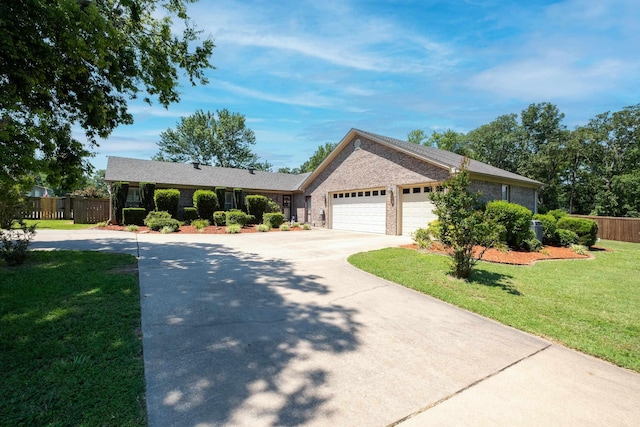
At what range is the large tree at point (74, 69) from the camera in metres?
5.15

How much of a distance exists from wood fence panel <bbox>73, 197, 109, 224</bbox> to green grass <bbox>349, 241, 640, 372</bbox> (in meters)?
19.1

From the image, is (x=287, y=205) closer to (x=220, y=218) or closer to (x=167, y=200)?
(x=220, y=218)

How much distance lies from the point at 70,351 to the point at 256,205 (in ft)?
58.2

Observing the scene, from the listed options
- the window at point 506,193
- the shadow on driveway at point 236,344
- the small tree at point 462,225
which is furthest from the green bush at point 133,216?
the window at point 506,193

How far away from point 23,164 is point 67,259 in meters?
A: 2.79

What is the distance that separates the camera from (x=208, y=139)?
38.6 meters

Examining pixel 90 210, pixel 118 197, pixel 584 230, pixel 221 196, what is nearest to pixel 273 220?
pixel 221 196

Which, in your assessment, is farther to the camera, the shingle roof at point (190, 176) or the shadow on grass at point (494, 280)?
the shingle roof at point (190, 176)

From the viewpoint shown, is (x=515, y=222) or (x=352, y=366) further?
(x=515, y=222)

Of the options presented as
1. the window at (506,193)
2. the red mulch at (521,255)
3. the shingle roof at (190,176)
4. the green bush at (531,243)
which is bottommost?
→ the red mulch at (521,255)

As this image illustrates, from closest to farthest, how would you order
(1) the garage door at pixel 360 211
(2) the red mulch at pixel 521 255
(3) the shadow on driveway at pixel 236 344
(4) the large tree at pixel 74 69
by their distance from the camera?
1. (3) the shadow on driveway at pixel 236 344
2. (4) the large tree at pixel 74 69
3. (2) the red mulch at pixel 521 255
4. (1) the garage door at pixel 360 211

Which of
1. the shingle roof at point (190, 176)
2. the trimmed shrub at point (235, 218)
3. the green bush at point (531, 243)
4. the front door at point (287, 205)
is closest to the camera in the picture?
the green bush at point (531, 243)

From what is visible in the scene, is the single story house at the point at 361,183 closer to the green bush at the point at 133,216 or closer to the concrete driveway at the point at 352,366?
the green bush at the point at 133,216

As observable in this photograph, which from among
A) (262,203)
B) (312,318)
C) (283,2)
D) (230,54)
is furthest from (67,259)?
(262,203)
